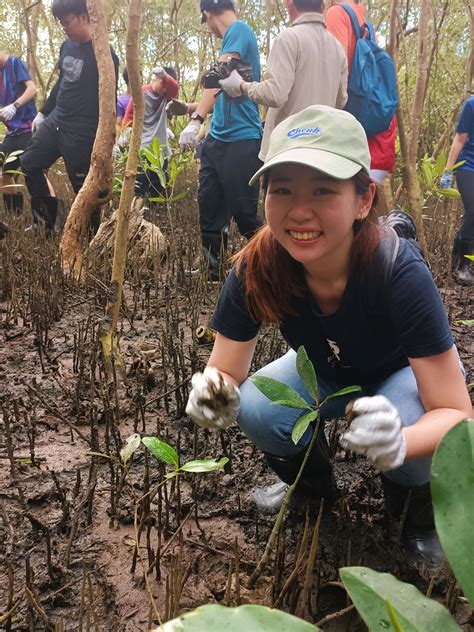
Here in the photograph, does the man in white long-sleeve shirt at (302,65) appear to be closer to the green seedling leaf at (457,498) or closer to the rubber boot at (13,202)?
the green seedling leaf at (457,498)

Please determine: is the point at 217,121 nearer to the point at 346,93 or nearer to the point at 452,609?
the point at 346,93

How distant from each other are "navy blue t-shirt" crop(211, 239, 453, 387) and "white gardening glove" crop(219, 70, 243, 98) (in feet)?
5.38

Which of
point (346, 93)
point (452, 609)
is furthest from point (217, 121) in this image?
point (452, 609)

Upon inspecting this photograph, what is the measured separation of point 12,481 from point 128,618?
22.1 inches

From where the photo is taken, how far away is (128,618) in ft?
3.67

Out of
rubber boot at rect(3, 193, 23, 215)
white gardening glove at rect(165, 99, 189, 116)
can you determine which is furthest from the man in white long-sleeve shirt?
rubber boot at rect(3, 193, 23, 215)

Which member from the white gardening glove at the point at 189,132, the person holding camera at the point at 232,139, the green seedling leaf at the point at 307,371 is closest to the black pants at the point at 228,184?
the person holding camera at the point at 232,139

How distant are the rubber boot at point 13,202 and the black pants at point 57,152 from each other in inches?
36.6

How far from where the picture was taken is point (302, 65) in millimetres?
2395

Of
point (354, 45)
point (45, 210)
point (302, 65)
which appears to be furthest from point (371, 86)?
point (45, 210)

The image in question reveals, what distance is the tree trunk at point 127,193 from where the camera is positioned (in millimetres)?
1626

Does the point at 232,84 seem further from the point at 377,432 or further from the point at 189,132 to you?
the point at 377,432

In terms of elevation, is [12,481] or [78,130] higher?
[78,130]

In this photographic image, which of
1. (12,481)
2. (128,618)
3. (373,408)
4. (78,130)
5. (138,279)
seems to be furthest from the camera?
(78,130)
